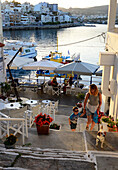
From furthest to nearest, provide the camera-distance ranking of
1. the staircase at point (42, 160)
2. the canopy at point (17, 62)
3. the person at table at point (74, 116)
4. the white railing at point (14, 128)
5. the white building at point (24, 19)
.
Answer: the white building at point (24, 19) < the canopy at point (17, 62) < the person at table at point (74, 116) < the white railing at point (14, 128) < the staircase at point (42, 160)

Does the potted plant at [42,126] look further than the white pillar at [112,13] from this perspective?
No

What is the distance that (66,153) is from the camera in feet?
13.9

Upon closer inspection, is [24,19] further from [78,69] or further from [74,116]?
[74,116]

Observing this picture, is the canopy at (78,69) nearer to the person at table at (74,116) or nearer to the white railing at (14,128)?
the person at table at (74,116)

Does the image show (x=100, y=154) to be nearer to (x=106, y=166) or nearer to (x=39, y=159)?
(x=106, y=166)

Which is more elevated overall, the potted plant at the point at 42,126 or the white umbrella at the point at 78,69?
the white umbrella at the point at 78,69

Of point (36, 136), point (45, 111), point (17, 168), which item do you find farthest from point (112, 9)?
point (17, 168)

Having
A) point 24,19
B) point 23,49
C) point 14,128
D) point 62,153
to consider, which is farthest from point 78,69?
point 24,19

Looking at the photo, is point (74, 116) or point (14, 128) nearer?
point (14, 128)

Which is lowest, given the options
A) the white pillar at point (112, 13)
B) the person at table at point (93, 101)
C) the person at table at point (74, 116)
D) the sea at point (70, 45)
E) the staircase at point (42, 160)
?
the sea at point (70, 45)

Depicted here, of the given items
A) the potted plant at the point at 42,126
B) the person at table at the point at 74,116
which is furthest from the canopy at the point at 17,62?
the potted plant at the point at 42,126

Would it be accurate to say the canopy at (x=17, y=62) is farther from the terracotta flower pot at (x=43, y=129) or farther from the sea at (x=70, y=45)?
the terracotta flower pot at (x=43, y=129)

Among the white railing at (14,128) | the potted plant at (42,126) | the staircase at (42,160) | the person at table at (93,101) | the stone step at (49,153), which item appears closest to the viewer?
the staircase at (42,160)

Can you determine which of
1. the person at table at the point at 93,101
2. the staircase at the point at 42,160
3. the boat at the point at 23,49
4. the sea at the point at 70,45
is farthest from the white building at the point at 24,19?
the staircase at the point at 42,160
